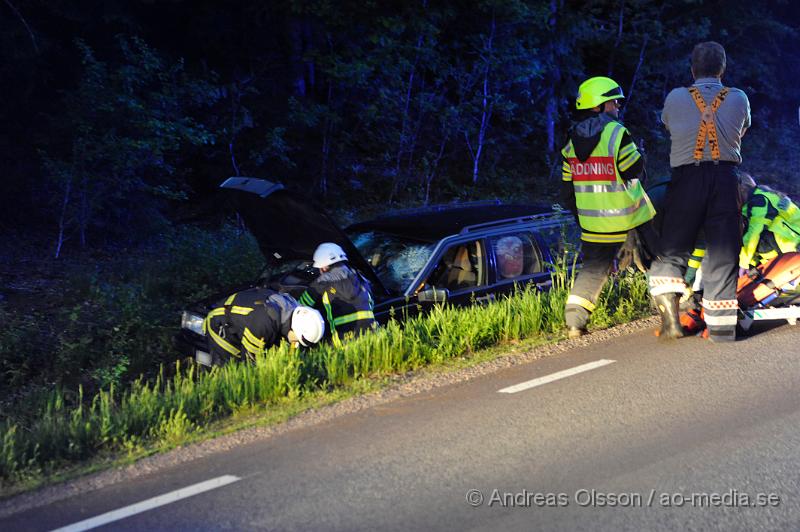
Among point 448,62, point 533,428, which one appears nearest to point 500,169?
point 448,62

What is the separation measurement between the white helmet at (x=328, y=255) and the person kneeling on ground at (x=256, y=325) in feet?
1.27

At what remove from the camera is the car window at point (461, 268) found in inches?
346

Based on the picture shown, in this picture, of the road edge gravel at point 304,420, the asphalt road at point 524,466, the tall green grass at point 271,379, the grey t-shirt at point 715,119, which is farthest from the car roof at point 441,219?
the asphalt road at point 524,466

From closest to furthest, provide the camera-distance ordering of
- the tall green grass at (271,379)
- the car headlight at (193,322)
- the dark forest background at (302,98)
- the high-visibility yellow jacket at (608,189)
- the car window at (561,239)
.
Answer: the tall green grass at (271,379), the high-visibility yellow jacket at (608,189), the car headlight at (193,322), the car window at (561,239), the dark forest background at (302,98)

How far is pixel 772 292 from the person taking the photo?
25.8 feet

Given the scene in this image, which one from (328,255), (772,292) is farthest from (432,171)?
(772,292)

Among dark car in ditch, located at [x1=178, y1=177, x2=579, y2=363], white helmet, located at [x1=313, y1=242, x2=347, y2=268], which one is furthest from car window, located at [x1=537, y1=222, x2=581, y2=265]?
white helmet, located at [x1=313, y1=242, x2=347, y2=268]

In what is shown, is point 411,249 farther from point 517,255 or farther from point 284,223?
point 284,223

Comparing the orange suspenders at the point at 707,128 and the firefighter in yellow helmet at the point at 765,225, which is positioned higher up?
the orange suspenders at the point at 707,128

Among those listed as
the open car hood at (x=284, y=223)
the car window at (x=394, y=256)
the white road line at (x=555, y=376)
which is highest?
the open car hood at (x=284, y=223)

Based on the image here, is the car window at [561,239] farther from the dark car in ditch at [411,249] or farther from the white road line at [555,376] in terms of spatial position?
the white road line at [555,376]

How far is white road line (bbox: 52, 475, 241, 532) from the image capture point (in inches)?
187

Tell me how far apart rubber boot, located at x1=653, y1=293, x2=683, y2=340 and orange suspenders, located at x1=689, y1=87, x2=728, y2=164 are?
1.14 meters

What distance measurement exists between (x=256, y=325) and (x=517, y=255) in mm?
2816
